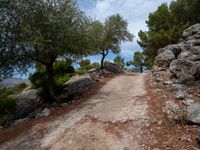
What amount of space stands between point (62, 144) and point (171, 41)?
39040 millimetres

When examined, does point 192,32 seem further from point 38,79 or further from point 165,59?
point 38,79

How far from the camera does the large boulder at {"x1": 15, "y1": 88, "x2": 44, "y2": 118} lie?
23.3 m

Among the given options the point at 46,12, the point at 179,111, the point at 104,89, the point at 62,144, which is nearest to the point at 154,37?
the point at 104,89

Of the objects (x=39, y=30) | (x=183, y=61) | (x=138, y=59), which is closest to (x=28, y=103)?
(x=39, y=30)

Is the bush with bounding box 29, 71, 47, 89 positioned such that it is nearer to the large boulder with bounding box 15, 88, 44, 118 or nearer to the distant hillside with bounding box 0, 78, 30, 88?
the large boulder with bounding box 15, 88, 44, 118

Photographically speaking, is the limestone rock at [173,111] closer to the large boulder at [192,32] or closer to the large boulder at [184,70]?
the large boulder at [184,70]

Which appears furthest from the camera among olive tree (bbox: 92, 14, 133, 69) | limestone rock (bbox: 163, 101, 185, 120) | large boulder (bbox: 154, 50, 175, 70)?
olive tree (bbox: 92, 14, 133, 69)

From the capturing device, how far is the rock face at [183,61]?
22.1 m

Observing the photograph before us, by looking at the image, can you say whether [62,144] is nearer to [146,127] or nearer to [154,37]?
[146,127]

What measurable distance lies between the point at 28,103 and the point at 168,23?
34.8 meters

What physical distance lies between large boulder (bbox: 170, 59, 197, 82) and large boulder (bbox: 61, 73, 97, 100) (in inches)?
316

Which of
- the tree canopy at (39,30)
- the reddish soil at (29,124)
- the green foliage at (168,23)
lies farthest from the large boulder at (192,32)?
the reddish soil at (29,124)

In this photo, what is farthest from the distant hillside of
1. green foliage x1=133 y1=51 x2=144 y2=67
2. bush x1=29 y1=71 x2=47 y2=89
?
green foliage x1=133 y1=51 x2=144 y2=67

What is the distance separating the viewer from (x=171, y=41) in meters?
48.5
